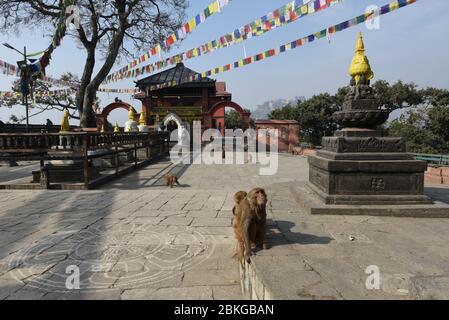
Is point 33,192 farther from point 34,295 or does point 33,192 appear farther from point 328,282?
point 328,282

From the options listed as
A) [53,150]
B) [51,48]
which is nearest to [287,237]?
[53,150]

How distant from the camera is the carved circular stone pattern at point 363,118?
535 centimetres

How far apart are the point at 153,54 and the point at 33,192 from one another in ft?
27.4

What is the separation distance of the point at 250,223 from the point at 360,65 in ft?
13.8

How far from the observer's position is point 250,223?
3197 mm

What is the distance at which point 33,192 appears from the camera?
7.57 meters

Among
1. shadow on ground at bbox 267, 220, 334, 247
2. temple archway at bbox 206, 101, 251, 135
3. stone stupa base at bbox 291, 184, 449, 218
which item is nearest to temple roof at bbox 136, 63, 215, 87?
temple archway at bbox 206, 101, 251, 135

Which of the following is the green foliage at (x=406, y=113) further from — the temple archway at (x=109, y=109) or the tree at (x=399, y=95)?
the temple archway at (x=109, y=109)

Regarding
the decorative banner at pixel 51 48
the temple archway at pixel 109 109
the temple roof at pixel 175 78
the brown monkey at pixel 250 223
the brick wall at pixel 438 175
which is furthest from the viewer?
the temple roof at pixel 175 78

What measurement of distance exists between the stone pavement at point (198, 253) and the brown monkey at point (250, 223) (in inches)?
7.1

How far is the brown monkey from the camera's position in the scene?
317 centimetres

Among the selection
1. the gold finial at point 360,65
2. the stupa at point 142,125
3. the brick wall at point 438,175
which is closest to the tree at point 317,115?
the stupa at point 142,125

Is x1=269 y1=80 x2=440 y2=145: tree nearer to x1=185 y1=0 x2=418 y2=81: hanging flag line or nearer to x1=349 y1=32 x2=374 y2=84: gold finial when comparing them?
x1=185 y1=0 x2=418 y2=81: hanging flag line
